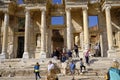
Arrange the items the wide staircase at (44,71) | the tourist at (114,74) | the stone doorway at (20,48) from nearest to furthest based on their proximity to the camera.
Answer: the tourist at (114,74) < the wide staircase at (44,71) < the stone doorway at (20,48)

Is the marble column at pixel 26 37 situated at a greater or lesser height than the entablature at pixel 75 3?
lesser

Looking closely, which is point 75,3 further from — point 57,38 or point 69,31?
point 57,38

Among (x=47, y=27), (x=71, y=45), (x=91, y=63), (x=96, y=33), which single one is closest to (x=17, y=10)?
(x=47, y=27)

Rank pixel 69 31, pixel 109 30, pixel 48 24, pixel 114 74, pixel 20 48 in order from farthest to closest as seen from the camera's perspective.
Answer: pixel 20 48, pixel 48 24, pixel 69 31, pixel 109 30, pixel 114 74

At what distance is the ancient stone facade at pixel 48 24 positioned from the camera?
24625 millimetres

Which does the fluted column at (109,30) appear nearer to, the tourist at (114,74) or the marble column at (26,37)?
the marble column at (26,37)

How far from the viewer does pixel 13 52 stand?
27.0 metres

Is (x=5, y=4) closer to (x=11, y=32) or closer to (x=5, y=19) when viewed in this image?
(x=5, y=19)

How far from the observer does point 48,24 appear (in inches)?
1083

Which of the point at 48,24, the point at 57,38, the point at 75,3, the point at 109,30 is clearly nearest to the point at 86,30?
the point at 109,30

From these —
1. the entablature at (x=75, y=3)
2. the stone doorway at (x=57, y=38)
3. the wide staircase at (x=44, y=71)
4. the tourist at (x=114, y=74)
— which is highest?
the entablature at (x=75, y=3)

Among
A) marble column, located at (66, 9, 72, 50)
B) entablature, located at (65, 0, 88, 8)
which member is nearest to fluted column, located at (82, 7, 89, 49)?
entablature, located at (65, 0, 88, 8)

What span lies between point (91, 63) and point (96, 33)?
776cm

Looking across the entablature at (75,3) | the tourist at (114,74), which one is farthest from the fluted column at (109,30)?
the tourist at (114,74)
